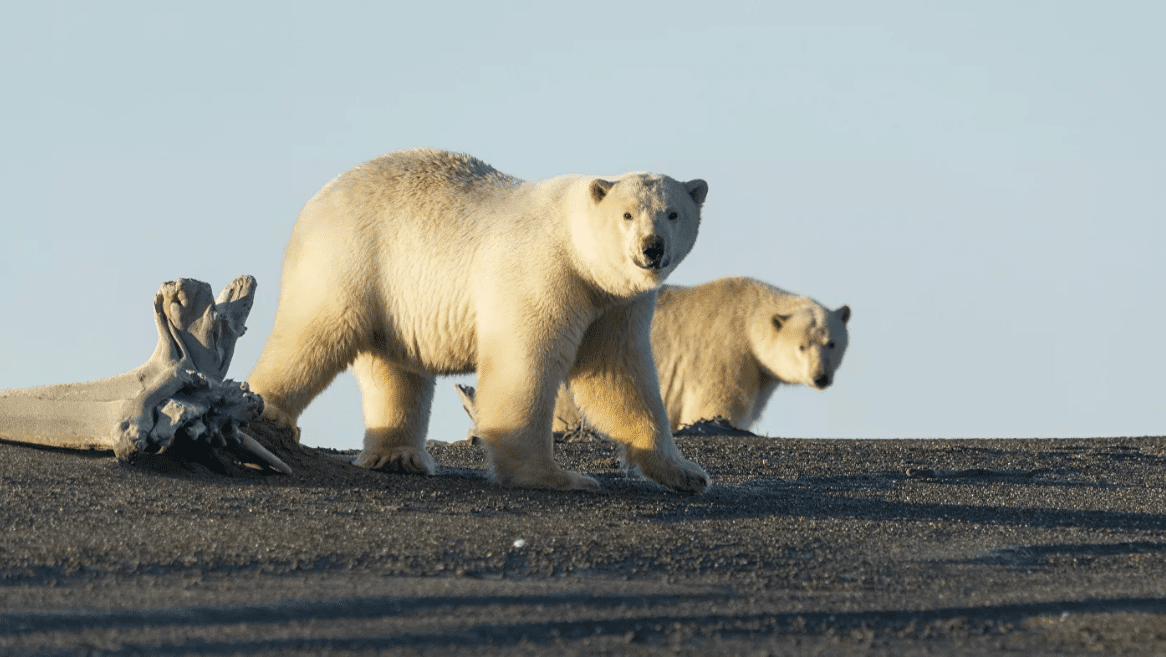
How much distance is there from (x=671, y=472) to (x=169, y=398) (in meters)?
2.95

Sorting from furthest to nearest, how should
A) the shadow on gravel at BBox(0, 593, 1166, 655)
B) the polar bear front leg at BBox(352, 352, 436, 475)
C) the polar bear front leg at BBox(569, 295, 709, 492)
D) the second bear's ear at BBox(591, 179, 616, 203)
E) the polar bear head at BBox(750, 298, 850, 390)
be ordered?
the polar bear head at BBox(750, 298, 850, 390) → the polar bear front leg at BBox(352, 352, 436, 475) → the polar bear front leg at BBox(569, 295, 709, 492) → the second bear's ear at BBox(591, 179, 616, 203) → the shadow on gravel at BBox(0, 593, 1166, 655)

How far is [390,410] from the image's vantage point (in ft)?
28.1

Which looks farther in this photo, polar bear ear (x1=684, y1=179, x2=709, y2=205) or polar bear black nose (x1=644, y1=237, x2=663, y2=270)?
polar bear ear (x1=684, y1=179, x2=709, y2=205)

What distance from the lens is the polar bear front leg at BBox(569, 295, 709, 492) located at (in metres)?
7.77

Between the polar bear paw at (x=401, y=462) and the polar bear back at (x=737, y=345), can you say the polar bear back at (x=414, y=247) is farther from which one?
the polar bear back at (x=737, y=345)

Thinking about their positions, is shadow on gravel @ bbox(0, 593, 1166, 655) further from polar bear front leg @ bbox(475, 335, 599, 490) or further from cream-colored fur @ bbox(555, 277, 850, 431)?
cream-colored fur @ bbox(555, 277, 850, 431)

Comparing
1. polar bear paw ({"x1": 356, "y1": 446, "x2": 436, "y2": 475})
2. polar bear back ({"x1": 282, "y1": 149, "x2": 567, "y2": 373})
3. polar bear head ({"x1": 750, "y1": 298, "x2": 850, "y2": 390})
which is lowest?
polar bear paw ({"x1": 356, "y1": 446, "x2": 436, "y2": 475})

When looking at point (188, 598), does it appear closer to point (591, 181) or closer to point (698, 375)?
point (591, 181)

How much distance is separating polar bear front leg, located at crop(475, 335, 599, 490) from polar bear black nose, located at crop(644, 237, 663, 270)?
88 cm

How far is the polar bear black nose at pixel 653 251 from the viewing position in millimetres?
6895

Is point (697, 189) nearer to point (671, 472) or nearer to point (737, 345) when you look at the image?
point (671, 472)

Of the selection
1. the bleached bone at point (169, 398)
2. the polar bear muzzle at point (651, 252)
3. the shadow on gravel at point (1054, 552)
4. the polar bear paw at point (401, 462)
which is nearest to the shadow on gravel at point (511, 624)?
the shadow on gravel at point (1054, 552)

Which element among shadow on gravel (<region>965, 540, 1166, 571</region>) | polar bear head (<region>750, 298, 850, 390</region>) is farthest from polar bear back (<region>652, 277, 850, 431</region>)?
shadow on gravel (<region>965, 540, 1166, 571</region>)

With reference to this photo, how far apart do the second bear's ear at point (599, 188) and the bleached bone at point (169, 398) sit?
2.12 metres
